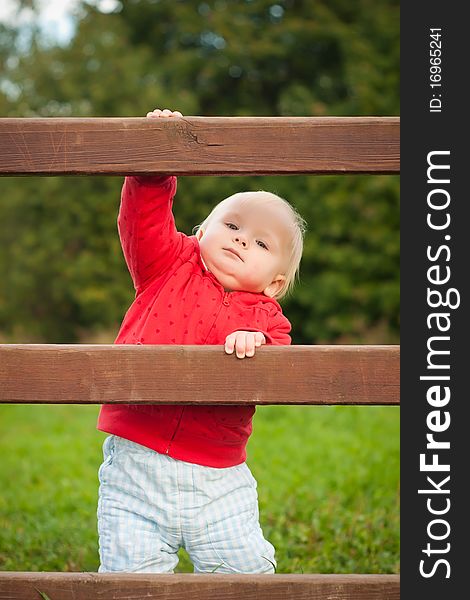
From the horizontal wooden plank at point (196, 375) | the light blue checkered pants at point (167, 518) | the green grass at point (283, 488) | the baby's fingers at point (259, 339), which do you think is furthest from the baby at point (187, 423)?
the green grass at point (283, 488)

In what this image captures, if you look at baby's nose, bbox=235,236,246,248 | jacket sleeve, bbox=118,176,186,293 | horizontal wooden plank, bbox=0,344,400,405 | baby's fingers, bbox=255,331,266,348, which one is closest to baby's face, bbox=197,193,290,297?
baby's nose, bbox=235,236,246,248

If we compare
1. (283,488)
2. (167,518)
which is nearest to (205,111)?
(283,488)

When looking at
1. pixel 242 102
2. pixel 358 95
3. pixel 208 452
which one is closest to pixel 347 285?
pixel 358 95

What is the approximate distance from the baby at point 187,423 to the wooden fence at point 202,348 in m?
0.24

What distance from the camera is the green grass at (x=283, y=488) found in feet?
12.7

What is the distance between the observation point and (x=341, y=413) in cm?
801

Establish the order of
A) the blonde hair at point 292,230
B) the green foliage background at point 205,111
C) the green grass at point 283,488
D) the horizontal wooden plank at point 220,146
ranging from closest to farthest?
the horizontal wooden plank at point 220,146 → the blonde hair at point 292,230 → the green grass at point 283,488 → the green foliage background at point 205,111

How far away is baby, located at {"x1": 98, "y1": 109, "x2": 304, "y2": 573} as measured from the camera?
256 cm

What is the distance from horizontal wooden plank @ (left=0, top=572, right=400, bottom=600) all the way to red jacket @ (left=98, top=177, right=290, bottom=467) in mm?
399

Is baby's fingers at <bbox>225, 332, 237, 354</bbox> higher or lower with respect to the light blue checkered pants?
higher

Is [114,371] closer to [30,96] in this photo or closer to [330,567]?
[330,567]

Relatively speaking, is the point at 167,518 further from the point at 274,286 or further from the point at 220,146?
the point at 220,146

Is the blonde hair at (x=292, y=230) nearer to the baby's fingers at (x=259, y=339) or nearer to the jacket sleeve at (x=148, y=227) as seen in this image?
the jacket sleeve at (x=148, y=227)

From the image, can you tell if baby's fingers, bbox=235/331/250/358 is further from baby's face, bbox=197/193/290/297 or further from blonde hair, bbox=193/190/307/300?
blonde hair, bbox=193/190/307/300
